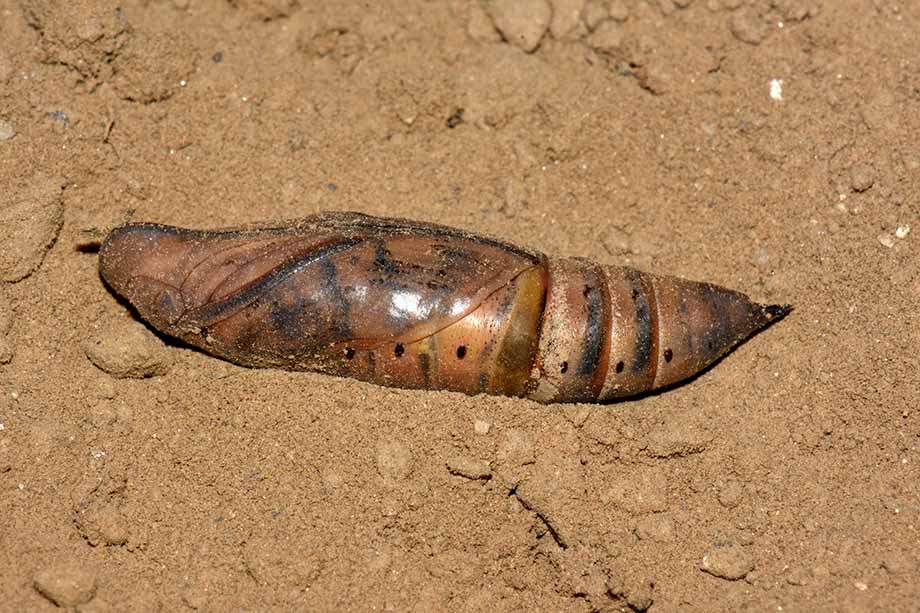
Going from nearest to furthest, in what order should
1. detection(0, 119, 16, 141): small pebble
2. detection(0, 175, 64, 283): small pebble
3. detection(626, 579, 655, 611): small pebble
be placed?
1. detection(626, 579, 655, 611): small pebble
2. detection(0, 175, 64, 283): small pebble
3. detection(0, 119, 16, 141): small pebble

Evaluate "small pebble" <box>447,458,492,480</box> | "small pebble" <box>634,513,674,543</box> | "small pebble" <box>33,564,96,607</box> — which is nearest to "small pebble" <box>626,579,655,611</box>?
"small pebble" <box>634,513,674,543</box>

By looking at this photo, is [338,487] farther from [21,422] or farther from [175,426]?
[21,422]

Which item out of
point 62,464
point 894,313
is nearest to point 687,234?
point 894,313

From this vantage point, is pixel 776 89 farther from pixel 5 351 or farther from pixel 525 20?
pixel 5 351

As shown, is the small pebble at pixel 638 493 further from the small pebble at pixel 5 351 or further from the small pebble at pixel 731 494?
the small pebble at pixel 5 351

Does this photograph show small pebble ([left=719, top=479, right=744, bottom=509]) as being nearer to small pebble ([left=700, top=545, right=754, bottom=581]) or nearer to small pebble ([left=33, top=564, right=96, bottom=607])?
small pebble ([left=700, top=545, right=754, bottom=581])

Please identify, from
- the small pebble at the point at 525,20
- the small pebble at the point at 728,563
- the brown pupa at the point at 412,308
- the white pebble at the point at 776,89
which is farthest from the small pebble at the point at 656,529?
the small pebble at the point at 525,20

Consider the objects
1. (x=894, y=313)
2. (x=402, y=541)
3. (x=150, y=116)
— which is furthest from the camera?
(x=150, y=116)

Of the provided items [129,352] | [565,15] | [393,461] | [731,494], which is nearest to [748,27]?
[565,15]
